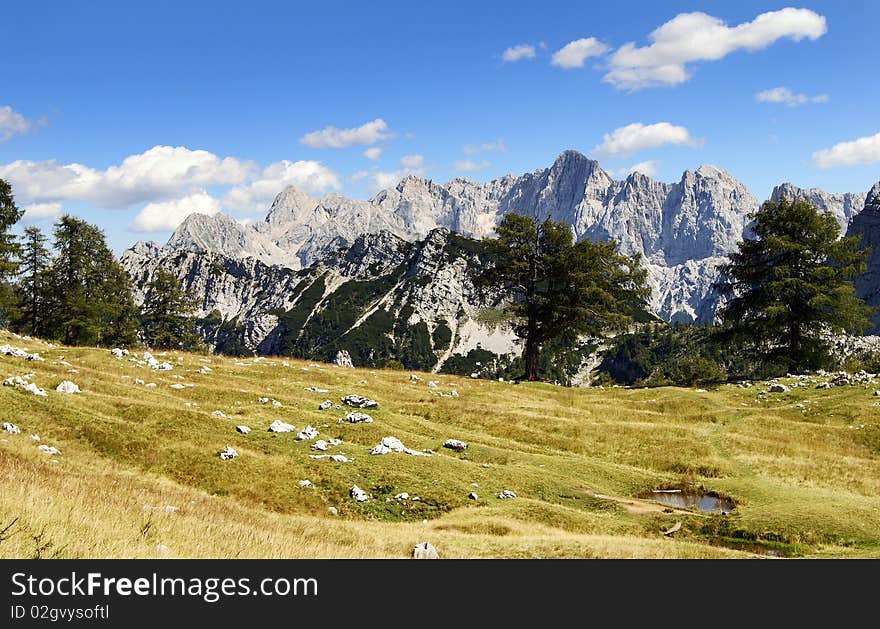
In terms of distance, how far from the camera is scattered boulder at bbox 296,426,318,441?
2567 cm

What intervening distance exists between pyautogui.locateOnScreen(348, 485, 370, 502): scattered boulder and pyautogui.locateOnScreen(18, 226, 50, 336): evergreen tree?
7233cm

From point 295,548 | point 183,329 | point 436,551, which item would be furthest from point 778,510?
point 183,329

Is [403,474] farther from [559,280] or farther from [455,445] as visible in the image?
[559,280]

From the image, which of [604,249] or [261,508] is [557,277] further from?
[261,508]

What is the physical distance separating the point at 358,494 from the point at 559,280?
43.5m

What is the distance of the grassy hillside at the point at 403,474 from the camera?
12594 millimetres

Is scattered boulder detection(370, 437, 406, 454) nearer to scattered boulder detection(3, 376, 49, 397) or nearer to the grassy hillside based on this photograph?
the grassy hillside

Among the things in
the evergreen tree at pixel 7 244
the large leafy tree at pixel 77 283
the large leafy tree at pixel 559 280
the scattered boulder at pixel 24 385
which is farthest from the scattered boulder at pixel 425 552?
the large leafy tree at pixel 77 283

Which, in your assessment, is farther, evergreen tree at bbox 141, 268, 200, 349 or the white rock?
evergreen tree at bbox 141, 268, 200, 349

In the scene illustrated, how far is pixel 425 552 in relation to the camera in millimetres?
13938

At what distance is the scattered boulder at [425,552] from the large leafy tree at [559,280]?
46.1m

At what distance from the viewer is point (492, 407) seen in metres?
39.9

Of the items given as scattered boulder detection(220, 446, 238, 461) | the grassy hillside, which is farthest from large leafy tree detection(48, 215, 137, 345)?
scattered boulder detection(220, 446, 238, 461)
